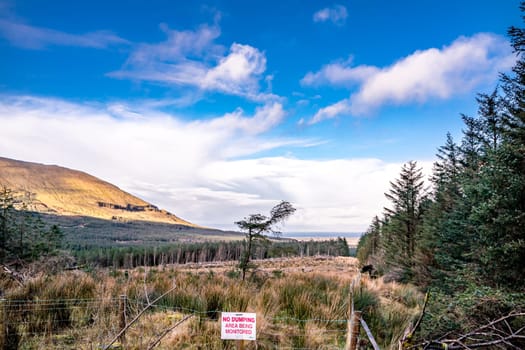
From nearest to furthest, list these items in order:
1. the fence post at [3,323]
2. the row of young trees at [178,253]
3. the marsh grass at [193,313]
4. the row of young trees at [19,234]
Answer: the fence post at [3,323]
the marsh grass at [193,313]
the row of young trees at [19,234]
the row of young trees at [178,253]

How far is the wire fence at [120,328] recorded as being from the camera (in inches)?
214

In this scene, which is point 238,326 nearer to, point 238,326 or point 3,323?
point 238,326

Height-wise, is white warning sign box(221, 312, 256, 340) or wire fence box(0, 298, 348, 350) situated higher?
white warning sign box(221, 312, 256, 340)

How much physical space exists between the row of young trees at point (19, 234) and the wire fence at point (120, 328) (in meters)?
8.77

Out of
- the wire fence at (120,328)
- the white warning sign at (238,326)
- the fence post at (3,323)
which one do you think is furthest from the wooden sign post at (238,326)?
the fence post at (3,323)

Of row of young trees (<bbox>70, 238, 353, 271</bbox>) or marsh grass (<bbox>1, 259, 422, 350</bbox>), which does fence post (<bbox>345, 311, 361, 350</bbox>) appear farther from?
row of young trees (<bbox>70, 238, 353, 271</bbox>)

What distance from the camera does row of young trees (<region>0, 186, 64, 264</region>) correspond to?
562 inches

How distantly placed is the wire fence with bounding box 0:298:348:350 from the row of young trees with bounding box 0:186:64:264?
28.8 feet

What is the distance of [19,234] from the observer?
50.3 ft

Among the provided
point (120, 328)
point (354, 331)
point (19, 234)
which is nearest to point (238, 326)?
point (354, 331)

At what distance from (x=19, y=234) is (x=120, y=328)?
13.2 metres

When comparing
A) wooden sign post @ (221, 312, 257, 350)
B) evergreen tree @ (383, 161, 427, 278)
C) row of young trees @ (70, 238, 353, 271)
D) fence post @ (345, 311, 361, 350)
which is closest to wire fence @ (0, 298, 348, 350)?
wooden sign post @ (221, 312, 257, 350)

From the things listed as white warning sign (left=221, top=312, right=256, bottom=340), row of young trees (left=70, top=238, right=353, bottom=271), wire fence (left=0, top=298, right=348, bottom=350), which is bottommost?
row of young trees (left=70, top=238, right=353, bottom=271)

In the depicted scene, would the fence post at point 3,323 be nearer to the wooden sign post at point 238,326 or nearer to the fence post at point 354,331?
the wooden sign post at point 238,326
